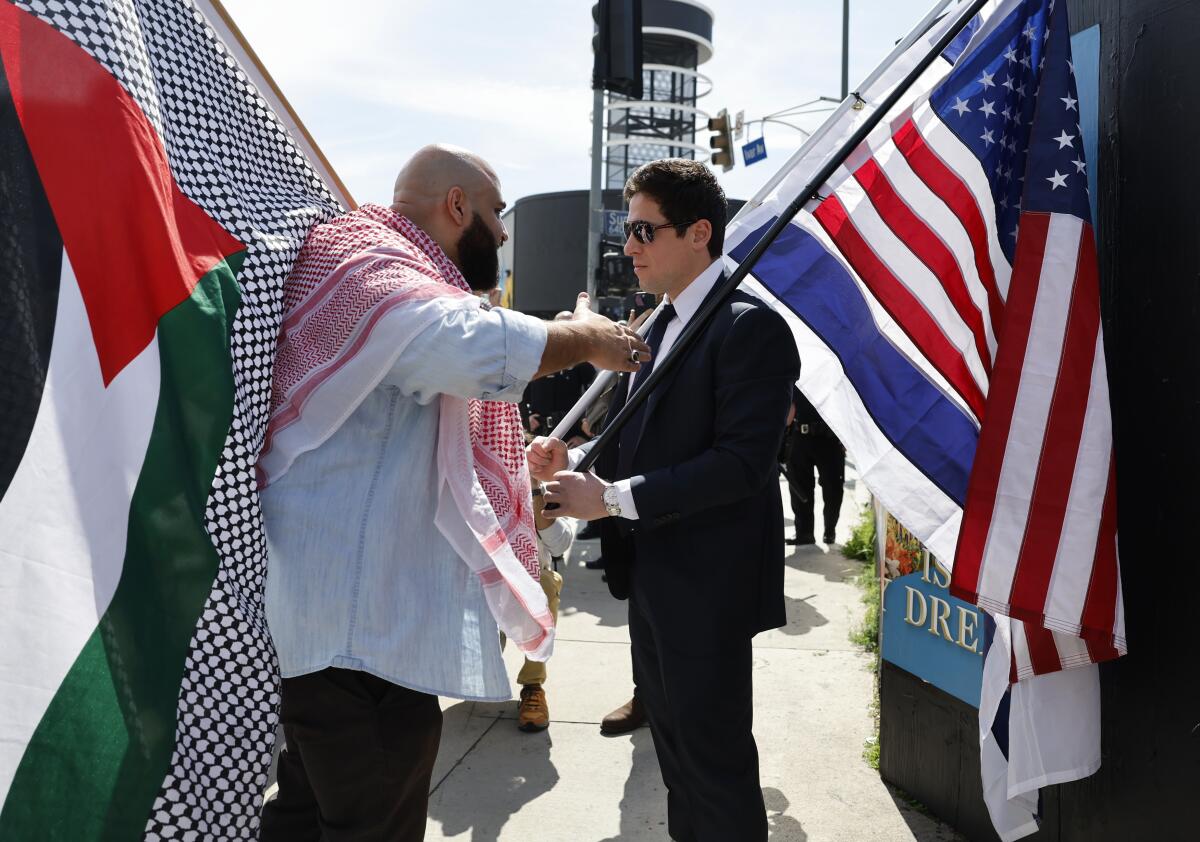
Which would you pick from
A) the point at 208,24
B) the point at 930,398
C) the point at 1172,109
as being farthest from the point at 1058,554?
the point at 208,24

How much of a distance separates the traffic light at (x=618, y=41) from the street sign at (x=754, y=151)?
10.4 metres

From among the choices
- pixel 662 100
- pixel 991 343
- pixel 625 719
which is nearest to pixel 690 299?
pixel 991 343

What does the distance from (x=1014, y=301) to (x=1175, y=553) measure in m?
0.70

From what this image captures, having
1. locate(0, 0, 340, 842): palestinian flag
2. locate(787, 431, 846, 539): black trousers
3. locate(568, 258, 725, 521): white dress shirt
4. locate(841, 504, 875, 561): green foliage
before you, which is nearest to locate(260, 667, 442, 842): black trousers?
locate(0, 0, 340, 842): palestinian flag

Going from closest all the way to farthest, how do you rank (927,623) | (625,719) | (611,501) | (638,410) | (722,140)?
(611,501), (638,410), (927,623), (625,719), (722,140)

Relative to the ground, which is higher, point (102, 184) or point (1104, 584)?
point (102, 184)

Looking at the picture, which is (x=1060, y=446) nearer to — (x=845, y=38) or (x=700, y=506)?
(x=700, y=506)

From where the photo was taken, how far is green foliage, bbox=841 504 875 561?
24.8 ft

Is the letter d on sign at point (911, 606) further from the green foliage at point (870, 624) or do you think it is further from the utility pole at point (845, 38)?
the utility pole at point (845, 38)

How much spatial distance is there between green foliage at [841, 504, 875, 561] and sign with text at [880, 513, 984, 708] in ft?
13.2

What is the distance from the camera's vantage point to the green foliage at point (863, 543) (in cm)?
757

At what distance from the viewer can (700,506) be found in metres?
2.34

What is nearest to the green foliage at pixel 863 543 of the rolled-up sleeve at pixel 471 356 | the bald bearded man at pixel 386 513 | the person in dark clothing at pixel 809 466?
the person in dark clothing at pixel 809 466

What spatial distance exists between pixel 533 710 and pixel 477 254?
8.67 feet
